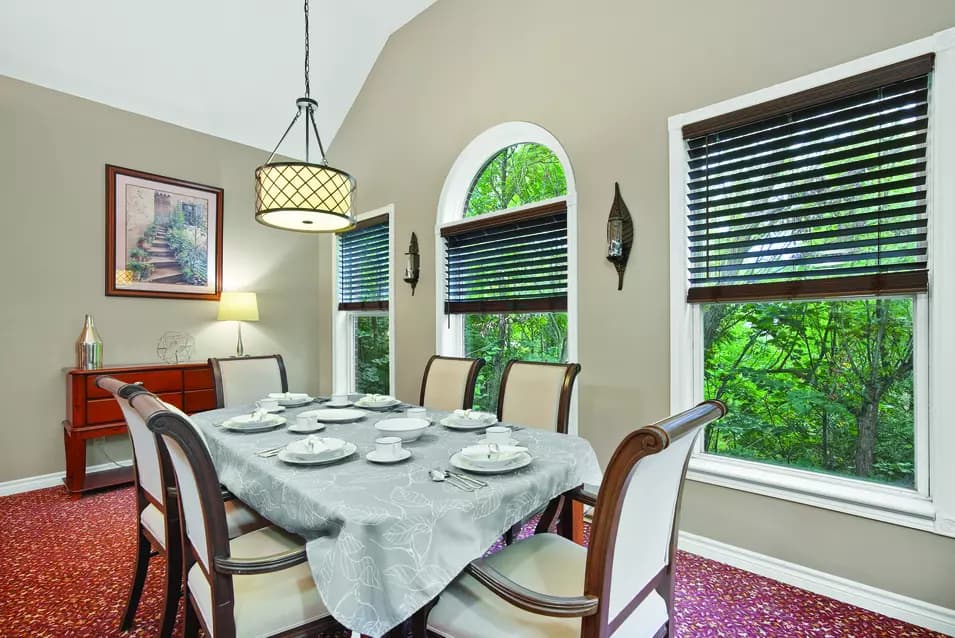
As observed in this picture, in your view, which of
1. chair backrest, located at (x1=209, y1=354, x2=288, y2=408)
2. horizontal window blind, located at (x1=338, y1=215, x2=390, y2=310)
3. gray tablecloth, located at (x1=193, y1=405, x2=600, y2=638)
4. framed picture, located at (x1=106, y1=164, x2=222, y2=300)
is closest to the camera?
gray tablecloth, located at (x1=193, y1=405, x2=600, y2=638)

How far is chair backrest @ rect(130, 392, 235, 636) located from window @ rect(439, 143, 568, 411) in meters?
2.34

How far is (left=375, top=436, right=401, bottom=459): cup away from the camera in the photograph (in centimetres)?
164

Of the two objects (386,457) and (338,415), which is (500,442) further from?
(338,415)

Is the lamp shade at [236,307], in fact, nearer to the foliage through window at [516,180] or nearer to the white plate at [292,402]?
the white plate at [292,402]

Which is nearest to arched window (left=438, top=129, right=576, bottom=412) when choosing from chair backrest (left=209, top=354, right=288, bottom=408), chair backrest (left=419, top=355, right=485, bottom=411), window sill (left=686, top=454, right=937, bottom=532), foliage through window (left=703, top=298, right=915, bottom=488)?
chair backrest (left=419, top=355, right=485, bottom=411)

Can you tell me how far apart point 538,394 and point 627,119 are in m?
1.69

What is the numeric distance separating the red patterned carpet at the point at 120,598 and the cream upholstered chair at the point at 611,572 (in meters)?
0.85

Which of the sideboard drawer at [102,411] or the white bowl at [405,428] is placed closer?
the white bowl at [405,428]

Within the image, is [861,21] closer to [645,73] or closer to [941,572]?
[645,73]

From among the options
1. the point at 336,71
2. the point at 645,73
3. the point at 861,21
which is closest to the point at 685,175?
the point at 645,73

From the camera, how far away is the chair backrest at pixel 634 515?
992mm

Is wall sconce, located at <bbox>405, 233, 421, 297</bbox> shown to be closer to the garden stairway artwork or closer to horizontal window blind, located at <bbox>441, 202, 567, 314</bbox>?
horizontal window blind, located at <bbox>441, 202, 567, 314</bbox>

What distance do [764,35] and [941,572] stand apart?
8.11ft

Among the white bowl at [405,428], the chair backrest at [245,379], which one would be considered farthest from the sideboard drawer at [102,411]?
the white bowl at [405,428]
